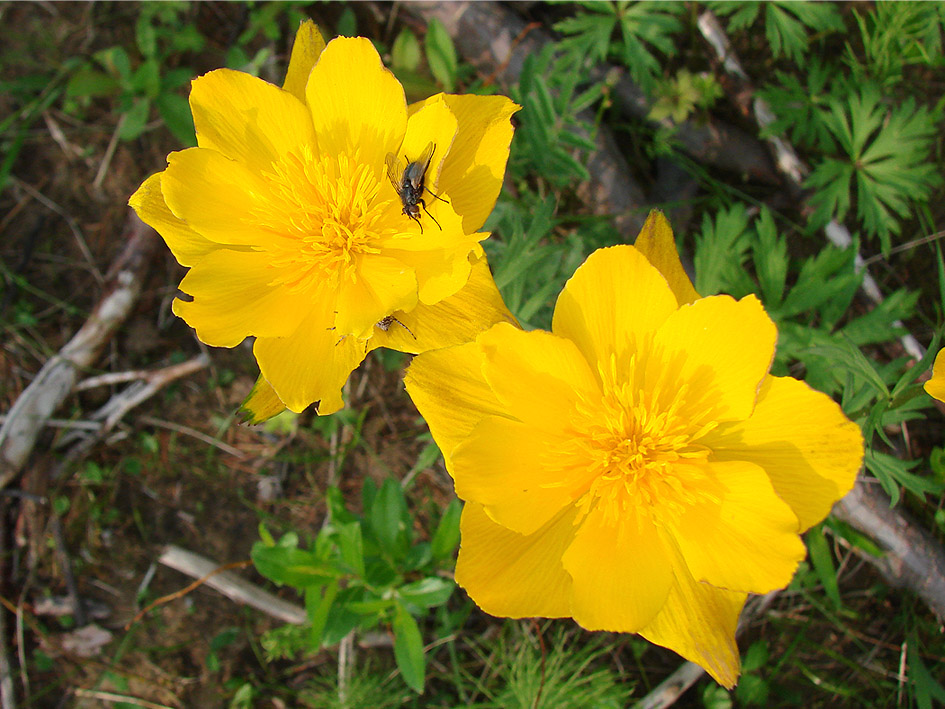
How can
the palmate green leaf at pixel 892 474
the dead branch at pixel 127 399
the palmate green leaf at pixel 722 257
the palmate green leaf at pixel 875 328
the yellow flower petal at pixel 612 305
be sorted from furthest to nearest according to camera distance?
the dead branch at pixel 127 399 → the palmate green leaf at pixel 722 257 → the palmate green leaf at pixel 875 328 → the palmate green leaf at pixel 892 474 → the yellow flower petal at pixel 612 305

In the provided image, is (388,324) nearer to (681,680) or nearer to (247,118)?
(247,118)

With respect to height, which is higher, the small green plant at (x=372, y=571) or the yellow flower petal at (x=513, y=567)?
the yellow flower petal at (x=513, y=567)

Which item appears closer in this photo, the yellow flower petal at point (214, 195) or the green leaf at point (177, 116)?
the yellow flower petal at point (214, 195)

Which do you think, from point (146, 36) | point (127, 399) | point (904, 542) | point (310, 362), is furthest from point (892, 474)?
point (146, 36)

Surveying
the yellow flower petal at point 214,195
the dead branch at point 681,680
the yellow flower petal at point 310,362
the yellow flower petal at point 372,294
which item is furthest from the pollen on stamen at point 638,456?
the dead branch at point 681,680

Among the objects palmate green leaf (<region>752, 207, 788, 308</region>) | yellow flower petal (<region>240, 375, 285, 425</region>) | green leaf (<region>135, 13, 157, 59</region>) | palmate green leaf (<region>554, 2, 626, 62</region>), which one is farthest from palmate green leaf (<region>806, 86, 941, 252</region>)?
green leaf (<region>135, 13, 157, 59</region>)

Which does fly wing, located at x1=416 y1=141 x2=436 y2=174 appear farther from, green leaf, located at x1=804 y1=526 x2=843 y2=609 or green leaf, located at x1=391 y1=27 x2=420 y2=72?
green leaf, located at x1=804 y1=526 x2=843 y2=609

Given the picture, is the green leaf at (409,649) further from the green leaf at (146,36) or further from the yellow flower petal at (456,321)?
the green leaf at (146,36)

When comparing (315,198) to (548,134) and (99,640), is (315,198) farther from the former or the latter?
(99,640)
